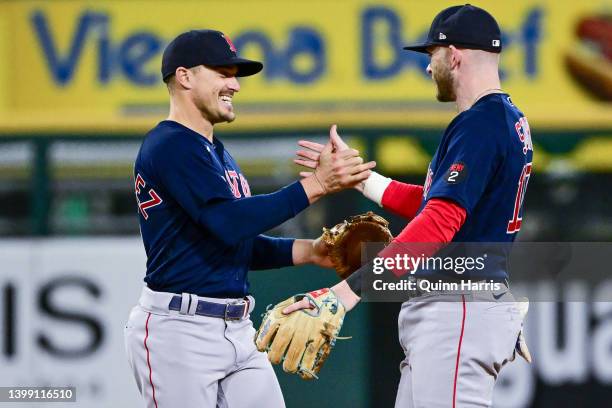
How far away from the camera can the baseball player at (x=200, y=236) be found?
3875 millimetres

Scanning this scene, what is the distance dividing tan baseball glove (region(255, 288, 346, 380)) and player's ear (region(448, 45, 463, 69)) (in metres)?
0.87

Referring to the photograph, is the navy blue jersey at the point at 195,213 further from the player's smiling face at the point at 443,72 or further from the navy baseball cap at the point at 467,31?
the navy baseball cap at the point at 467,31

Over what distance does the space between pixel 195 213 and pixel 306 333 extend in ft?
1.82

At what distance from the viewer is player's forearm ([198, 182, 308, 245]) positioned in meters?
3.84

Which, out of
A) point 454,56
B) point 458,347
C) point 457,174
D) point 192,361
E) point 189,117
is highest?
point 454,56

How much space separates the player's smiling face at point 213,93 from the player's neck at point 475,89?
0.80 metres

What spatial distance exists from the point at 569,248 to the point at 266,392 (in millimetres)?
2630

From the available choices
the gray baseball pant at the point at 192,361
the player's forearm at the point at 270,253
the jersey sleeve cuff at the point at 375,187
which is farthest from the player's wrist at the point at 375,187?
the gray baseball pant at the point at 192,361

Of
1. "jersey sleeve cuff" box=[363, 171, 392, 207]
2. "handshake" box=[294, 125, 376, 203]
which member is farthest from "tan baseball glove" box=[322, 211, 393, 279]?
"handshake" box=[294, 125, 376, 203]

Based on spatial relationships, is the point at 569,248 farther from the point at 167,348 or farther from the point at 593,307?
the point at 167,348

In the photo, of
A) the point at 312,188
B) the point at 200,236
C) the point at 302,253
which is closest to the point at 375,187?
the point at 302,253

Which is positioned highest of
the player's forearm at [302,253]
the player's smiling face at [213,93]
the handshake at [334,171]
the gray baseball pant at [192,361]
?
the player's smiling face at [213,93]

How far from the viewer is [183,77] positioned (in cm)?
405

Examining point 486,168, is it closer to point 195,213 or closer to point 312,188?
point 312,188
